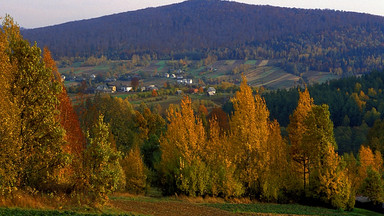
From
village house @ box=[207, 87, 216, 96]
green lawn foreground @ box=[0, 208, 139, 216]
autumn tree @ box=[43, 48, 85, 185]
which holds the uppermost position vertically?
autumn tree @ box=[43, 48, 85, 185]

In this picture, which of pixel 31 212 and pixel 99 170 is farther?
pixel 99 170

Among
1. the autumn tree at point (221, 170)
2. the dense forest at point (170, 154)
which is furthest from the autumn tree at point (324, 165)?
the autumn tree at point (221, 170)

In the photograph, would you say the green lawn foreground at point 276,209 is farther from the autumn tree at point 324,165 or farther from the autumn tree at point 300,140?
the autumn tree at point 300,140

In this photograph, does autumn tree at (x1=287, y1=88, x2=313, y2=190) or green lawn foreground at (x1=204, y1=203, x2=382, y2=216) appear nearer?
green lawn foreground at (x1=204, y1=203, x2=382, y2=216)

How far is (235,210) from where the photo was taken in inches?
1299

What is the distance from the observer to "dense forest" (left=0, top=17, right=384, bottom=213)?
24844 mm

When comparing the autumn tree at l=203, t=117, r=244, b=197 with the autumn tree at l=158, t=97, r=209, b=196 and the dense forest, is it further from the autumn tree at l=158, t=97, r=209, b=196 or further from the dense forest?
the autumn tree at l=158, t=97, r=209, b=196

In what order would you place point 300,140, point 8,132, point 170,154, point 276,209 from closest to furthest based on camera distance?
1. point 8,132
2. point 276,209
3. point 170,154
4. point 300,140

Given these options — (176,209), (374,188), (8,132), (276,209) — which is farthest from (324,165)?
(8,132)

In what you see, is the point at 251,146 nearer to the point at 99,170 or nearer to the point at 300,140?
the point at 300,140

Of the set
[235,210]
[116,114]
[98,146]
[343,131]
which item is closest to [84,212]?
[98,146]

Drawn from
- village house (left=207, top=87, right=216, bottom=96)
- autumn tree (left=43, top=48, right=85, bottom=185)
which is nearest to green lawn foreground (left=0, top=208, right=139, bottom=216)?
autumn tree (left=43, top=48, right=85, bottom=185)

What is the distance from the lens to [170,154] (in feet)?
140

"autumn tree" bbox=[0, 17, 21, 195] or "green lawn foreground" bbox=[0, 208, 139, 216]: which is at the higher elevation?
"autumn tree" bbox=[0, 17, 21, 195]
